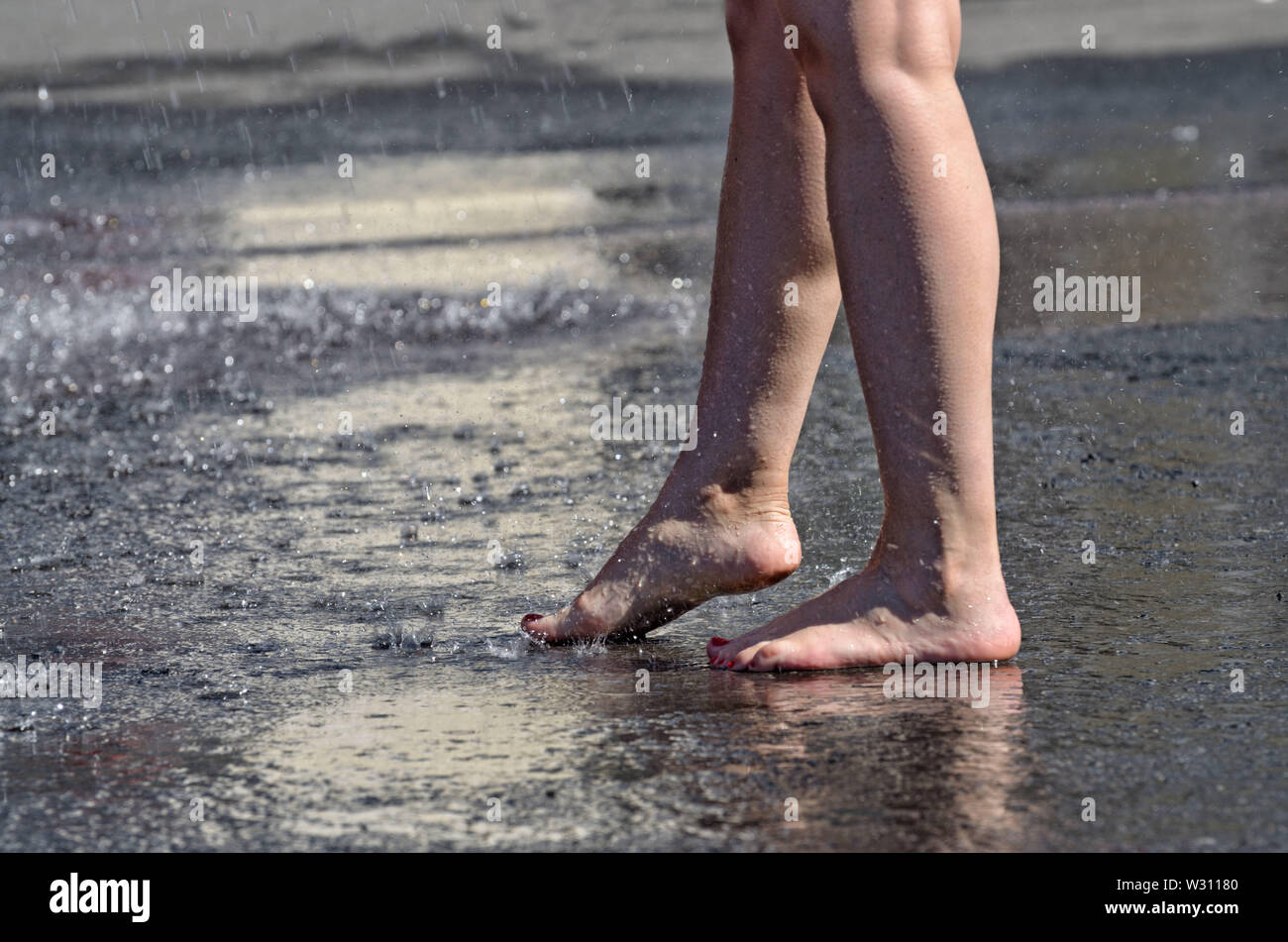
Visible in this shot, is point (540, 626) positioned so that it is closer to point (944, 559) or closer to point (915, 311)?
point (944, 559)

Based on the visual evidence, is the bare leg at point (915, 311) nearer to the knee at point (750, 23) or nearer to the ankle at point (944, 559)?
the ankle at point (944, 559)

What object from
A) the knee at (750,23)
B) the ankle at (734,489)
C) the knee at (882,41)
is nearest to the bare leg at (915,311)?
the knee at (882,41)

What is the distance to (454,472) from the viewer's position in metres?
3.47

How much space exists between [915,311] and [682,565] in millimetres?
515

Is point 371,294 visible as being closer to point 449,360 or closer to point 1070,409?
point 449,360

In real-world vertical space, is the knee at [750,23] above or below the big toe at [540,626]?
above

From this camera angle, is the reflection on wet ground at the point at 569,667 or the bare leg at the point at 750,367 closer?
the reflection on wet ground at the point at 569,667

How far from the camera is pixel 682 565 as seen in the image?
217cm

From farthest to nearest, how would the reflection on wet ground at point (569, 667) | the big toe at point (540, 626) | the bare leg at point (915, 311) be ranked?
the big toe at point (540, 626) < the bare leg at point (915, 311) < the reflection on wet ground at point (569, 667)

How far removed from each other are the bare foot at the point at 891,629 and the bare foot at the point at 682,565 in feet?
0.63

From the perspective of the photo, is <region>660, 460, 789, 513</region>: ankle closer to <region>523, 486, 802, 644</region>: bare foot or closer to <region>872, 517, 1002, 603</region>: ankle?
<region>523, 486, 802, 644</region>: bare foot

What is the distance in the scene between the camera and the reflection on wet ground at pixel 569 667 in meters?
1.38

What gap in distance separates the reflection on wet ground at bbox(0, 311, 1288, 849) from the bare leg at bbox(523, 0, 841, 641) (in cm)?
9

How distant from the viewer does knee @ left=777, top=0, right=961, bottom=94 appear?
6.19ft
